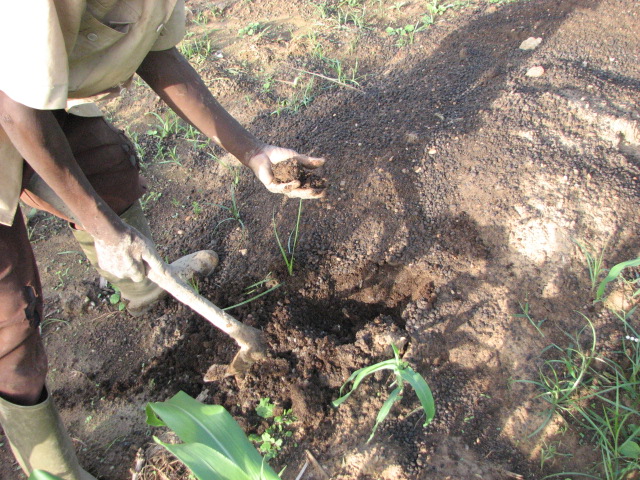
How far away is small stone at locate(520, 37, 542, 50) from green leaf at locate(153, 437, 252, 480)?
289 cm

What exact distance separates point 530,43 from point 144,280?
2.64m

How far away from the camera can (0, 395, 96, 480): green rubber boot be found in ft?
5.36

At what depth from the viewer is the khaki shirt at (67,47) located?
1167 millimetres

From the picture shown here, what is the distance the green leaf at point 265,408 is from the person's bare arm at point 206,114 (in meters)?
0.80

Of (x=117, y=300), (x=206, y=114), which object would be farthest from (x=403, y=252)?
(x=117, y=300)

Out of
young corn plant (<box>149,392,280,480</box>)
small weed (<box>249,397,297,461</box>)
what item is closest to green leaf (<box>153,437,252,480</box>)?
young corn plant (<box>149,392,280,480</box>)

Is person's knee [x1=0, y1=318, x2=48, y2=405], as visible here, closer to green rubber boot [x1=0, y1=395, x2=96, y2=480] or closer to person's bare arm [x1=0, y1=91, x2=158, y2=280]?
green rubber boot [x1=0, y1=395, x2=96, y2=480]

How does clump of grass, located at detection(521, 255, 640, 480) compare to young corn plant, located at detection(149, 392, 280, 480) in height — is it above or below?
below

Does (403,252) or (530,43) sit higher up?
(403,252)

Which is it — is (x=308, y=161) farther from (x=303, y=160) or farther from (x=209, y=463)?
(x=209, y=463)

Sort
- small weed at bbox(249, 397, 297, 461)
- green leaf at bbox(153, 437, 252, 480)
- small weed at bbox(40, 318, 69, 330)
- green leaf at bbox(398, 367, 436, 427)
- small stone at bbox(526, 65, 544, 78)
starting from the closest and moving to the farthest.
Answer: green leaf at bbox(153, 437, 252, 480)
green leaf at bbox(398, 367, 436, 427)
small weed at bbox(249, 397, 297, 461)
small weed at bbox(40, 318, 69, 330)
small stone at bbox(526, 65, 544, 78)

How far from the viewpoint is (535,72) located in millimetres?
2705

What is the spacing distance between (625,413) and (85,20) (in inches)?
82.4

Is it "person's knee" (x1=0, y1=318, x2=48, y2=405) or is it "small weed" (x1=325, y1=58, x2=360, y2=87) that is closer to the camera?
"person's knee" (x1=0, y1=318, x2=48, y2=405)
